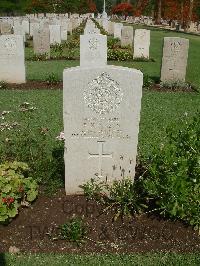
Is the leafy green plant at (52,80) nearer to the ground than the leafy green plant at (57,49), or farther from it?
nearer to the ground

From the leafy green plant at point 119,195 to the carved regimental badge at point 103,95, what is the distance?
977 millimetres

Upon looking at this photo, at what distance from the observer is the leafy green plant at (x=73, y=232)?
430 centimetres

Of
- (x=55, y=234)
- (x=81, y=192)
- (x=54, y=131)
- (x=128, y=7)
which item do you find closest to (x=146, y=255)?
(x=55, y=234)

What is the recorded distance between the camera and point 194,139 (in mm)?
4664

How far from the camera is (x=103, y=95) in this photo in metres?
4.66

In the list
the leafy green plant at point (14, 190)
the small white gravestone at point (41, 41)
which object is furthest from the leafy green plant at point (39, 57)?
the leafy green plant at point (14, 190)

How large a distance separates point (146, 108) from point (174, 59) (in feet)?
11.3

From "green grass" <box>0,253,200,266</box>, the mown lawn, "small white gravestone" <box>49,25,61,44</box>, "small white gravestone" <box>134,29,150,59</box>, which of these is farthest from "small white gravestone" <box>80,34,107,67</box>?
"small white gravestone" <box>49,25,61,44</box>

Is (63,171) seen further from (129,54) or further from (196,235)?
(129,54)

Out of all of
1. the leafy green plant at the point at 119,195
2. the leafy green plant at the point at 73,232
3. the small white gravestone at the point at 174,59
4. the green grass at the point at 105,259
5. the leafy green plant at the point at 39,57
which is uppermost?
the small white gravestone at the point at 174,59

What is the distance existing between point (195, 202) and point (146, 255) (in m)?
0.80

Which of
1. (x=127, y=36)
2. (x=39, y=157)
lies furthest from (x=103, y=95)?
(x=127, y=36)

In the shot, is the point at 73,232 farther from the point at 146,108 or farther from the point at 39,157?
the point at 146,108

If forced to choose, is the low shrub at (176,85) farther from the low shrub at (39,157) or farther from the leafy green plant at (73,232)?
the leafy green plant at (73,232)
